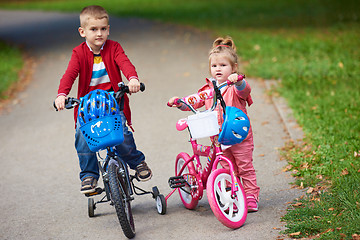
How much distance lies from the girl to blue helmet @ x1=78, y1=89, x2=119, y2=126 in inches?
21.5

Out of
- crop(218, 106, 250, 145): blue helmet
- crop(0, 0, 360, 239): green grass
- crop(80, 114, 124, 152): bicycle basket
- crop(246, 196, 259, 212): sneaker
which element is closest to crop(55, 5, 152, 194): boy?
crop(80, 114, 124, 152): bicycle basket

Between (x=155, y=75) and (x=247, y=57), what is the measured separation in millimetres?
2065

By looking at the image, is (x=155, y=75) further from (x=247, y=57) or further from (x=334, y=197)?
(x=334, y=197)

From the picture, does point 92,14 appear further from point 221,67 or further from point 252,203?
point 252,203

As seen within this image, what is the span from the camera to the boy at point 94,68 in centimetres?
463

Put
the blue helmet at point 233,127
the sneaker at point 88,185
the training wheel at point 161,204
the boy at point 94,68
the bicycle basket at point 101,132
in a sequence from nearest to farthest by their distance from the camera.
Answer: the bicycle basket at point 101,132
the blue helmet at point 233,127
the boy at point 94,68
the sneaker at point 88,185
the training wheel at point 161,204

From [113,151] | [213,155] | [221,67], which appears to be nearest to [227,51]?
[221,67]

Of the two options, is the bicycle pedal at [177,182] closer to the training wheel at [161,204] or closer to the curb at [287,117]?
the training wheel at [161,204]

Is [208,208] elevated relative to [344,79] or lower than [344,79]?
lower

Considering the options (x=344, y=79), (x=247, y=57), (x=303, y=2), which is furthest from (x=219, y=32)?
(x=303, y=2)

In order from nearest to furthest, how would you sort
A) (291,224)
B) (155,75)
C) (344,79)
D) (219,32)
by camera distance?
(291,224) → (344,79) → (155,75) → (219,32)

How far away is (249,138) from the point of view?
15.8 feet

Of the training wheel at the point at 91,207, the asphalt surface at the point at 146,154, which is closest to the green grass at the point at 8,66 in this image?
the asphalt surface at the point at 146,154

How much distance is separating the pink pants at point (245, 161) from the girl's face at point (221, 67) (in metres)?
0.61
